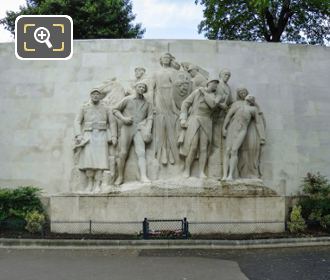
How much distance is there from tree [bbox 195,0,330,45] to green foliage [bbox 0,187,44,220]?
57.3 ft

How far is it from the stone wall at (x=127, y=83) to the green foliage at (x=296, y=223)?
2.11m

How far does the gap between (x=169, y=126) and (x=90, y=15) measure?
14.7 metres

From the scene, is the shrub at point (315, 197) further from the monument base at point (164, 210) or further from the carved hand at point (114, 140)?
the carved hand at point (114, 140)

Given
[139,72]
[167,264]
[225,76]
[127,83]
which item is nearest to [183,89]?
[225,76]

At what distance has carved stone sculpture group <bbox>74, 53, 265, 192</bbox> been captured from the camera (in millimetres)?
16594

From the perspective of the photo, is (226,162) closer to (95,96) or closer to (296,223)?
(296,223)

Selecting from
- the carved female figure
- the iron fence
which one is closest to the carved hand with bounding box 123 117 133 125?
the carved female figure

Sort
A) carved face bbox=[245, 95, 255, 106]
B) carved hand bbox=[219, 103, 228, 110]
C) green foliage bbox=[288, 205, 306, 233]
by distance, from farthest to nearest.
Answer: carved face bbox=[245, 95, 255, 106] → carved hand bbox=[219, 103, 228, 110] → green foliage bbox=[288, 205, 306, 233]

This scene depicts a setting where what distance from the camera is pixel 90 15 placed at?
2944cm

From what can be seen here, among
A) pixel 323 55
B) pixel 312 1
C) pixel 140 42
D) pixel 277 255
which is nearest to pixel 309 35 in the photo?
pixel 312 1

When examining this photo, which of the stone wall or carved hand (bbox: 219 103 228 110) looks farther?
the stone wall

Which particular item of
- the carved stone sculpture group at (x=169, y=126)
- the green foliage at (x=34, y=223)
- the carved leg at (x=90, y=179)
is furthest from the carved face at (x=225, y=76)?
the green foliage at (x=34, y=223)

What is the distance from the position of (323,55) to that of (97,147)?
9134 mm

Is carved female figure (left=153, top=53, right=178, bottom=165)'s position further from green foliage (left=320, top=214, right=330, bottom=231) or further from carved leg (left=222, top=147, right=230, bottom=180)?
green foliage (left=320, top=214, right=330, bottom=231)
